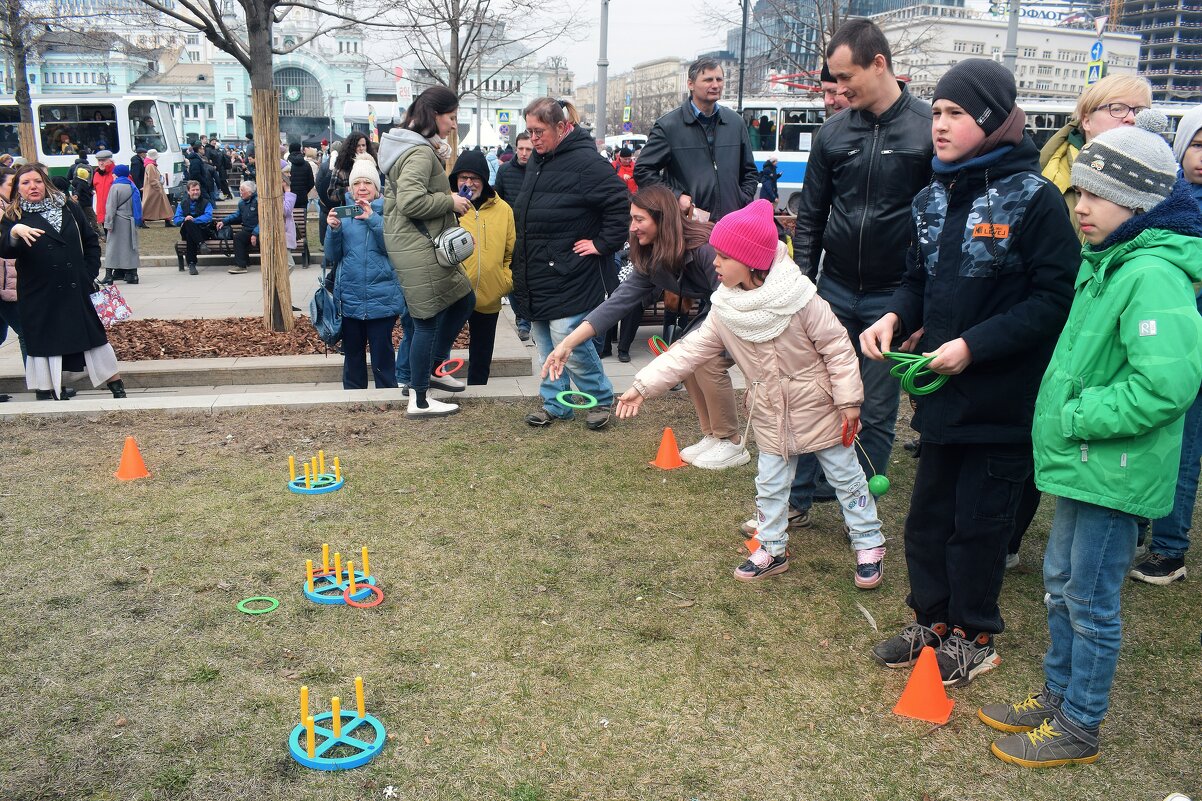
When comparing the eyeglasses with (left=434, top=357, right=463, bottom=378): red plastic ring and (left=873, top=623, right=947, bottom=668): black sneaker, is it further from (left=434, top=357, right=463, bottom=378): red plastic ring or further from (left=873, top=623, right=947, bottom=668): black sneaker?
(left=434, top=357, right=463, bottom=378): red plastic ring

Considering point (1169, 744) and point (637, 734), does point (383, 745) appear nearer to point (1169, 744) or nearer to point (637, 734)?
point (637, 734)

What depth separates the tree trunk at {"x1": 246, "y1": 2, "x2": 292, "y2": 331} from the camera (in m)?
9.30

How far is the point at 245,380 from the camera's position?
866 cm

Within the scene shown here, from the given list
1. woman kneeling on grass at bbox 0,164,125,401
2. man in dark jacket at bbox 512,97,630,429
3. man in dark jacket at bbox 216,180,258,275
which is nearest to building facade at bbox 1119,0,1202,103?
man in dark jacket at bbox 216,180,258,275

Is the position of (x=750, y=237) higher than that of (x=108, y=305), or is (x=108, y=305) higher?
(x=750, y=237)

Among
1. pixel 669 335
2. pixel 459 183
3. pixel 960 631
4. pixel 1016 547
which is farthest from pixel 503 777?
pixel 669 335

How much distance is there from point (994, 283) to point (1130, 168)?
587 millimetres

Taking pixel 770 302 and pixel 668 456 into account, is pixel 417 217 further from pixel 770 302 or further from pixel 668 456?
pixel 770 302

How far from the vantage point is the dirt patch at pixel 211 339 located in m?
9.38

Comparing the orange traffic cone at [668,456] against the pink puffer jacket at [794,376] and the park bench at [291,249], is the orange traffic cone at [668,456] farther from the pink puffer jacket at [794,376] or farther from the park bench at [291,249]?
the park bench at [291,249]

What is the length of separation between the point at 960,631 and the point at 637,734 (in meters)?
1.29

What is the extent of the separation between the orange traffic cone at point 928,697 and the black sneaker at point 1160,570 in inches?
64.3

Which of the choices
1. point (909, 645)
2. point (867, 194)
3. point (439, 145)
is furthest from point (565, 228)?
point (909, 645)

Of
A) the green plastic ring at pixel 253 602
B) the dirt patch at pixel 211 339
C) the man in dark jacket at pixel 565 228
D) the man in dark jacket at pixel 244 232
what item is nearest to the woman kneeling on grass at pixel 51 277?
the dirt patch at pixel 211 339
